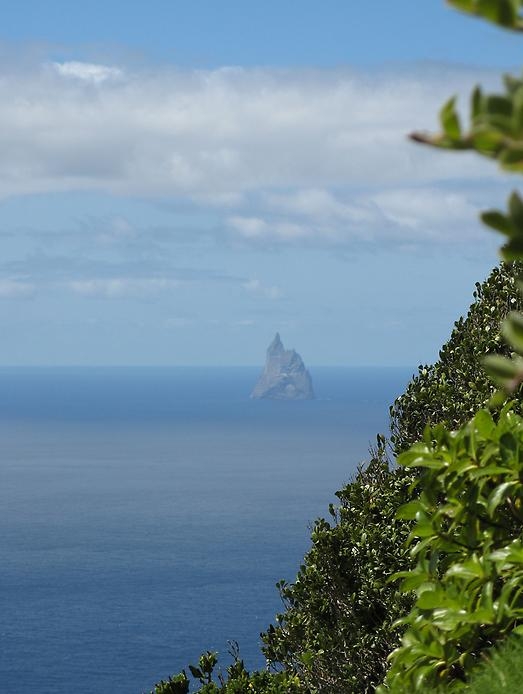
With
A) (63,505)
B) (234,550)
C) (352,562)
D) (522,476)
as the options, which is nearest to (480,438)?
(522,476)

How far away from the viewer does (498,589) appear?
6879 millimetres

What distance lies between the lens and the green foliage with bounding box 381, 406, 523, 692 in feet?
19.7

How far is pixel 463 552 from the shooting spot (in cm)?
647

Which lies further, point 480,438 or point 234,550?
point 234,550

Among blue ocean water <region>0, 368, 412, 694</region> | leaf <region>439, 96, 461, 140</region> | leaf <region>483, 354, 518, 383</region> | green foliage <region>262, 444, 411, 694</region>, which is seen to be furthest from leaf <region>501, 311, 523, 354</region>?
blue ocean water <region>0, 368, 412, 694</region>

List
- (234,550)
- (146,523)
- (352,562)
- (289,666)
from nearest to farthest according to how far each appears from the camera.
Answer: (352,562), (289,666), (234,550), (146,523)

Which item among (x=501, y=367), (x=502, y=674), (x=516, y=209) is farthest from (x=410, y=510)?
(x=516, y=209)

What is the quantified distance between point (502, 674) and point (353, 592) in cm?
1009

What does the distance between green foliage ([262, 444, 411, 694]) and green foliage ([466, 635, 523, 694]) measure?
796 cm

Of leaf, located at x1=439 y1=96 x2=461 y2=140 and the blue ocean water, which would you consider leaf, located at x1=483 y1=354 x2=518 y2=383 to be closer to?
leaf, located at x1=439 y1=96 x2=461 y2=140

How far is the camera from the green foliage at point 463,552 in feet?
19.7

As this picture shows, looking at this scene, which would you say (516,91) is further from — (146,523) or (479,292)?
(146,523)

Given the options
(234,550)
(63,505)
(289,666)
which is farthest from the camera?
A: (63,505)

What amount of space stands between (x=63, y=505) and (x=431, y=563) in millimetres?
161951
